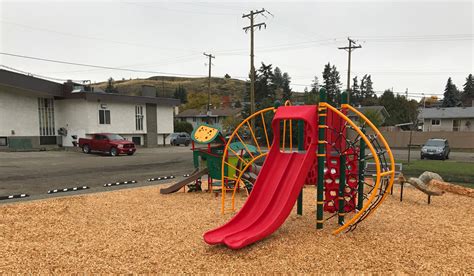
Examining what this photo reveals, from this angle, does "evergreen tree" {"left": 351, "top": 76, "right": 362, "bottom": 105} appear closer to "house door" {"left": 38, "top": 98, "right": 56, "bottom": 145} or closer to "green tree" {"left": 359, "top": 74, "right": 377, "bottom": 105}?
"green tree" {"left": 359, "top": 74, "right": 377, "bottom": 105}

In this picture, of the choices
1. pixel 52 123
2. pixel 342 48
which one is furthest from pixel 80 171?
pixel 342 48

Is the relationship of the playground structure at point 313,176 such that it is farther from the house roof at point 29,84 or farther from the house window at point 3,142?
the house window at point 3,142

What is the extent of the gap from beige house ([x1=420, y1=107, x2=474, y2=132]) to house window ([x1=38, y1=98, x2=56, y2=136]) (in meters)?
46.8

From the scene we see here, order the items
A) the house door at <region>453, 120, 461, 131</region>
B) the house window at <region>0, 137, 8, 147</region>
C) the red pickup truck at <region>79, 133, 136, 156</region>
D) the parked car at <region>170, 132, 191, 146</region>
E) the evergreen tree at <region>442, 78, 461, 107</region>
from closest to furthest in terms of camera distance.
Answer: the red pickup truck at <region>79, 133, 136, 156</region> < the house window at <region>0, 137, 8, 147</region> < the parked car at <region>170, 132, 191, 146</region> < the house door at <region>453, 120, 461, 131</region> < the evergreen tree at <region>442, 78, 461, 107</region>

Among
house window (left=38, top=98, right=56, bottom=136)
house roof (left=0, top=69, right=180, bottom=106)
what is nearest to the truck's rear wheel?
house roof (left=0, top=69, right=180, bottom=106)

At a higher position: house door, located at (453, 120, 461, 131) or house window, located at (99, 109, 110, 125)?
house window, located at (99, 109, 110, 125)

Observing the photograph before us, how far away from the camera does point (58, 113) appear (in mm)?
29312

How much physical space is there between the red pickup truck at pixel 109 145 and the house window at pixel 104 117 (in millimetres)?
3634

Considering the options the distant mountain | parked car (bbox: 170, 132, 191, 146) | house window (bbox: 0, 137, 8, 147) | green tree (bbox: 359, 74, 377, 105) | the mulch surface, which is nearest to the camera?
the mulch surface

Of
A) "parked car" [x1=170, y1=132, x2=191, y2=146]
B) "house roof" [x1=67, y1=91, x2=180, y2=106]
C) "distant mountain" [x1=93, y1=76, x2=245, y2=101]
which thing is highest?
"distant mountain" [x1=93, y1=76, x2=245, y2=101]

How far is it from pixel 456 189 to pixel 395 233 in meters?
5.53

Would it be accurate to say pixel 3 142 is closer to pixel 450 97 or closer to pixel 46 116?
pixel 46 116

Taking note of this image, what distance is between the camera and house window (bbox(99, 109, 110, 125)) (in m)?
28.7

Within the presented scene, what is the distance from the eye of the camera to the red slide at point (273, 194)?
195 inches
